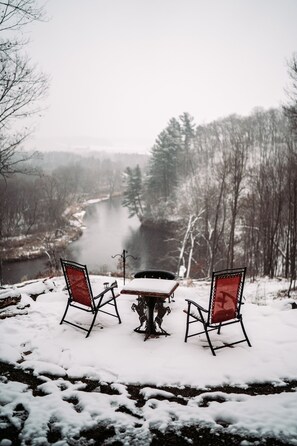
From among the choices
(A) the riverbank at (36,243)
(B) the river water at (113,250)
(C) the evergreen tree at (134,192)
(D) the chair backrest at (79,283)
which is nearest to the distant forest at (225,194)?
(C) the evergreen tree at (134,192)

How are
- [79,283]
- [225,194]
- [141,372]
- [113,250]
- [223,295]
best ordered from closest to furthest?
[141,372] → [223,295] → [79,283] → [225,194] → [113,250]

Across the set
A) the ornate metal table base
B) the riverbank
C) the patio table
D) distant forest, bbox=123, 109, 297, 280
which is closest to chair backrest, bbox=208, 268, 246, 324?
the patio table

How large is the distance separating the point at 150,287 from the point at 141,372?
4.36 ft

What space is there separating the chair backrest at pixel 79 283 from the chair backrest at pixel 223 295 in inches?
73.4

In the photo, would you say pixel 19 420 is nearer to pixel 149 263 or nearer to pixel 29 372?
pixel 29 372

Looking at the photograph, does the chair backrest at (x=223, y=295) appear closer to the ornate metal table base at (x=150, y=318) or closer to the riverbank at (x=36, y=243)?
the ornate metal table base at (x=150, y=318)

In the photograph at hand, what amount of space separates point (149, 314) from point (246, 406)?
202 centimetres

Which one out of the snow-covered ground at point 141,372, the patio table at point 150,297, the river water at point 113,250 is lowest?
Result: the river water at point 113,250

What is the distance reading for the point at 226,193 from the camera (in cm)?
2361

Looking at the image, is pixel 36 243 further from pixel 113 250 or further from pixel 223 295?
pixel 223 295

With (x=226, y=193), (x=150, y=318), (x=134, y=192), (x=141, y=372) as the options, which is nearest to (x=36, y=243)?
(x=134, y=192)

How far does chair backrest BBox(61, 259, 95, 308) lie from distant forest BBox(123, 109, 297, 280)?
A: 1010 cm

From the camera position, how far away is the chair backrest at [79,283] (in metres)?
4.30

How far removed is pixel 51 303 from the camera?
5.88 meters
